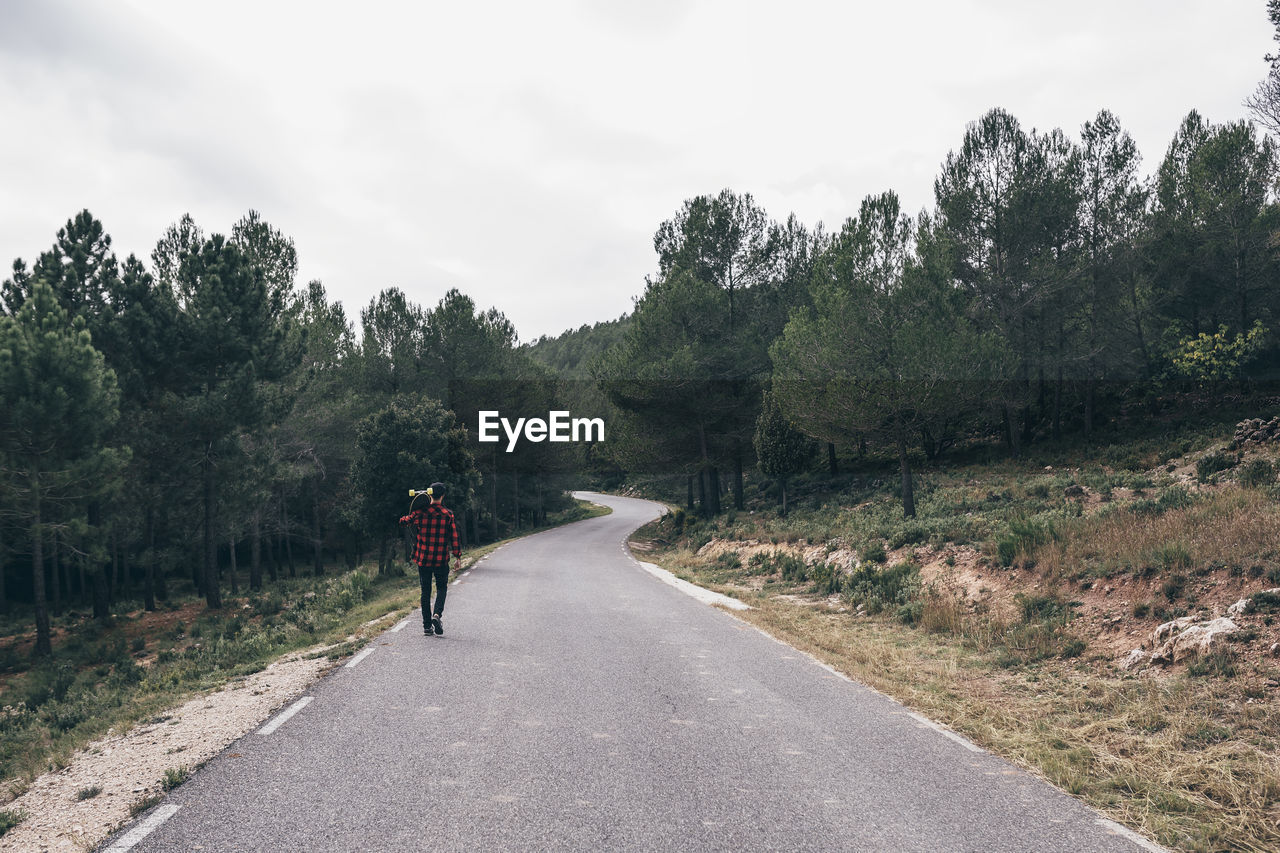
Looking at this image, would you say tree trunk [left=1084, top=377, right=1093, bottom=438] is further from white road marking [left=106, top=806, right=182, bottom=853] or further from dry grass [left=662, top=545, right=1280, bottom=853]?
white road marking [left=106, top=806, right=182, bottom=853]

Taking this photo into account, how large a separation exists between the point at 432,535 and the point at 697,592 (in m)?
9.27

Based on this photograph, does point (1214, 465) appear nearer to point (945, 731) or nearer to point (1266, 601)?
point (1266, 601)

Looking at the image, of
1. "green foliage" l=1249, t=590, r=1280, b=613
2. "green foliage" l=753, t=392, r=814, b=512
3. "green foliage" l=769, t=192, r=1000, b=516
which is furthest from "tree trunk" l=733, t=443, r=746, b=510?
"green foliage" l=1249, t=590, r=1280, b=613

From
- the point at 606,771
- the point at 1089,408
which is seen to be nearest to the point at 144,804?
the point at 606,771

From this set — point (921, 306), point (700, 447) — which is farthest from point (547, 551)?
point (921, 306)

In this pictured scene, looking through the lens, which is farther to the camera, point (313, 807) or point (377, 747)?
point (377, 747)

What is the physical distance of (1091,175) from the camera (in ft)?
117

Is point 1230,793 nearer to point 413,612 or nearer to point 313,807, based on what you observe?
point 313,807

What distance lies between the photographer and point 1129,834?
176 inches

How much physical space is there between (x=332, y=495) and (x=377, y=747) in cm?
4158

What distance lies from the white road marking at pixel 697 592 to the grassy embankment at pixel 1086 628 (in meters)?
0.57

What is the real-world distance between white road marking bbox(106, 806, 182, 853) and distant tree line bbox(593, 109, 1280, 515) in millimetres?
22866

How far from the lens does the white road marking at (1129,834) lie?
169 inches

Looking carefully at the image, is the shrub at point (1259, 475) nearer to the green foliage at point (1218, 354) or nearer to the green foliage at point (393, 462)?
the green foliage at point (1218, 354)
